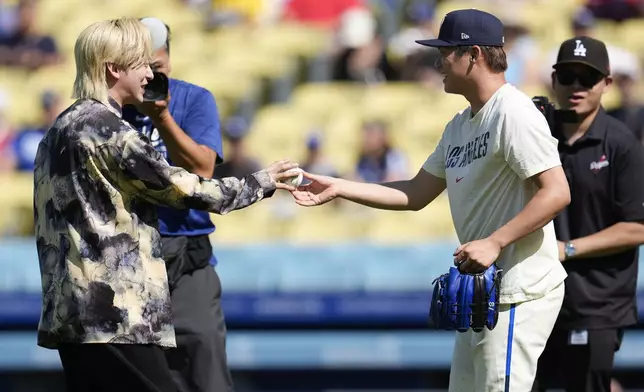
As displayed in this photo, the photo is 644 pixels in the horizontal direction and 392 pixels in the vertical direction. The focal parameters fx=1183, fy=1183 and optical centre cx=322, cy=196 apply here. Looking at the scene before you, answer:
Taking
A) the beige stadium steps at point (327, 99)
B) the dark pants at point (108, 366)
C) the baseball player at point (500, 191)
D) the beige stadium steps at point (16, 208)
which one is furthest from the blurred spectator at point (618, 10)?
the dark pants at point (108, 366)

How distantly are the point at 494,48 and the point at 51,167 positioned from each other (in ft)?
5.56

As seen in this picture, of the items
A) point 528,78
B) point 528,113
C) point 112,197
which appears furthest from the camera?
point 528,78

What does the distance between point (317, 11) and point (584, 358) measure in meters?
7.29

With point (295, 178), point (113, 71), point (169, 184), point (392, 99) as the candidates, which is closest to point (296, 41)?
point (392, 99)

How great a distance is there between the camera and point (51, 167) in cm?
410

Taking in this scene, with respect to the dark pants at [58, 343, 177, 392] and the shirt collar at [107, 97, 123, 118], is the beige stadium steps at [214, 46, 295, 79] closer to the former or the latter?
the shirt collar at [107, 97, 123, 118]

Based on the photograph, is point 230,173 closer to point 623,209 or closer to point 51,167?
point 623,209

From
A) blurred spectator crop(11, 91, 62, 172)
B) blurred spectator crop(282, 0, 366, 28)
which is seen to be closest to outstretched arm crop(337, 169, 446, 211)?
Result: blurred spectator crop(11, 91, 62, 172)

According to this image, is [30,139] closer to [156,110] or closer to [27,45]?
[27,45]

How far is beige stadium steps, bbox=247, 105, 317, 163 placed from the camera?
34.4 feet

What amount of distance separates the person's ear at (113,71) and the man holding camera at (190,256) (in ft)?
3.48

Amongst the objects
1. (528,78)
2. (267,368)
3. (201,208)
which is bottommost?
(267,368)

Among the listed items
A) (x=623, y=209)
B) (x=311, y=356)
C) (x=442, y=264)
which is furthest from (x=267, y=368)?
(x=623, y=209)

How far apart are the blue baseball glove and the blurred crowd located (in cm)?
370
